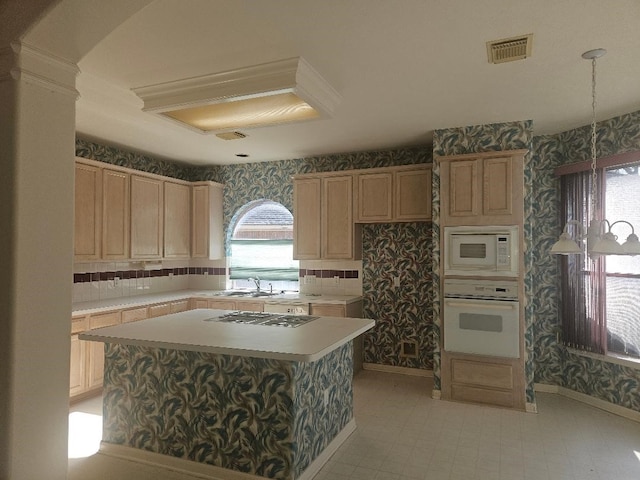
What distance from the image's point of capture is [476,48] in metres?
2.51

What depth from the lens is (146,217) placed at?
203 inches

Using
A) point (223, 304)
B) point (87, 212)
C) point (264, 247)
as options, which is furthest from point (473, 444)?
point (87, 212)

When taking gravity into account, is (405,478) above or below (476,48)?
below

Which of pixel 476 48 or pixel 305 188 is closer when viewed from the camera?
pixel 476 48

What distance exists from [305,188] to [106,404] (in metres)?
3.14

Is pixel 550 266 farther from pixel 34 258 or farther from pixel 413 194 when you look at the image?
pixel 34 258

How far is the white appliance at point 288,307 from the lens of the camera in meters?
4.87

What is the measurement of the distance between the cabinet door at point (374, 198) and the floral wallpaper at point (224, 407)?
82.6 inches

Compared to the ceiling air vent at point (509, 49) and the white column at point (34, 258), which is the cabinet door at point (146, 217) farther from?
the ceiling air vent at point (509, 49)

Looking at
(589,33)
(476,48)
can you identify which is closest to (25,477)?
(476,48)

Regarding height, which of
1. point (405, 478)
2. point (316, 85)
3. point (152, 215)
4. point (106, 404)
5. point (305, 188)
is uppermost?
point (316, 85)

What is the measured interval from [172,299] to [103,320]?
94cm

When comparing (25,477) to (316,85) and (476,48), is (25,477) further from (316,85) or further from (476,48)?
(476,48)

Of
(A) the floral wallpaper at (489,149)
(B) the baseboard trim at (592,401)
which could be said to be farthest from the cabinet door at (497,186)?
(B) the baseboard trim at (592,401)
